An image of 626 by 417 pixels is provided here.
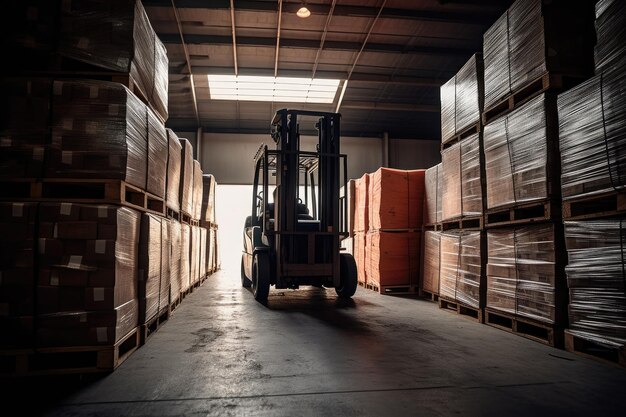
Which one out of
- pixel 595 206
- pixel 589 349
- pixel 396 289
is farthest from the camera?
pixel 396 289

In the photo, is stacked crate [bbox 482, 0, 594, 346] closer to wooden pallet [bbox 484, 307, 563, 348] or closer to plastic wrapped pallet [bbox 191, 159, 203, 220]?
wooden pallet [bbox 484, 307, 563, 348]

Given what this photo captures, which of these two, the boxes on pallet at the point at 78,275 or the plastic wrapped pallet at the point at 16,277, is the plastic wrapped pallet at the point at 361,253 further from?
the plastic wrapped pallet at the point at 16,277

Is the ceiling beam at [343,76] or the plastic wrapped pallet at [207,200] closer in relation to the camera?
the plastic wrapped pallet at [207,200]

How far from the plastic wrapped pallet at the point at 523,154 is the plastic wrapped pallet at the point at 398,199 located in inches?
110

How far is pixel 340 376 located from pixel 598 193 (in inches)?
100

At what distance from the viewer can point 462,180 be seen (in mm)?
5164

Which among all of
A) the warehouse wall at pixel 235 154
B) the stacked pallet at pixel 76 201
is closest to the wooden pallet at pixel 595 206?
the stacked pallet at pixel 76 201

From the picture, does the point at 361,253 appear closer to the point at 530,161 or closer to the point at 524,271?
the point at 524,271

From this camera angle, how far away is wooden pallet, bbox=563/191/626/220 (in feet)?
9.67

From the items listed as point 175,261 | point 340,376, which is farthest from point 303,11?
point 340,376

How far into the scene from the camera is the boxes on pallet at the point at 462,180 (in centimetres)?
481

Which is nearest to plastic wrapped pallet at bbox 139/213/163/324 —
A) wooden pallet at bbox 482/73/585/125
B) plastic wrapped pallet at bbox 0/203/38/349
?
plastic wrapped pallet at bbox 0/203/38/349

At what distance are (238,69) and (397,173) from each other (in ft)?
20.9

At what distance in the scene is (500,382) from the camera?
2.71 m
